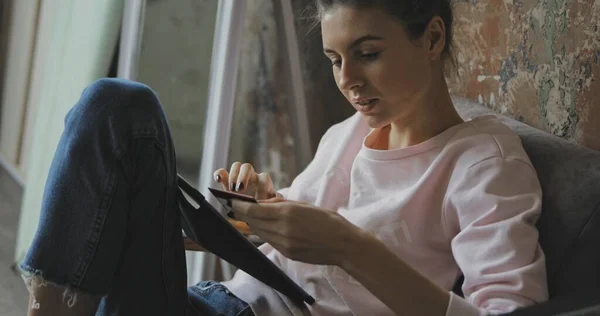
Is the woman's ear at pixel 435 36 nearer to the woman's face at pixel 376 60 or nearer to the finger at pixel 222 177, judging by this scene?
the woman's face at pixel 376 60

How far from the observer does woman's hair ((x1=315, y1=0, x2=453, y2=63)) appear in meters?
1.46

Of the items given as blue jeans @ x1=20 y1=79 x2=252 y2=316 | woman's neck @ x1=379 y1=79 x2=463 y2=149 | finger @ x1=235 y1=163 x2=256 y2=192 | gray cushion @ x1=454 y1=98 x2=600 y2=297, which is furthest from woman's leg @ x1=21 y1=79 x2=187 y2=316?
gray cushion @ x1=454 y1=98 x2=600 y2=297

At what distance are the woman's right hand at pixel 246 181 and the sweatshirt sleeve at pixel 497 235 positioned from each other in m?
0.43

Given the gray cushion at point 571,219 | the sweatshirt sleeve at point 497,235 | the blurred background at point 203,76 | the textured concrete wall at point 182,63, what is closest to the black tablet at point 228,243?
the sweatshirt sleeve at point 497,235

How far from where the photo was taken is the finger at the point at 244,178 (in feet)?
5.29

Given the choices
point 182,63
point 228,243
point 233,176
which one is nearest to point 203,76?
point 182,63

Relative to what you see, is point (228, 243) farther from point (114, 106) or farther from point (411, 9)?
point (411, 9)

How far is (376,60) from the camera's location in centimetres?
147

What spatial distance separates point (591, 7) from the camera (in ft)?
4.81

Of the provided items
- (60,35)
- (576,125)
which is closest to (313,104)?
(60,35)

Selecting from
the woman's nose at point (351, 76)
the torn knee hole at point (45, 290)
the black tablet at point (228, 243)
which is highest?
the woman's nose at point (351, 76)

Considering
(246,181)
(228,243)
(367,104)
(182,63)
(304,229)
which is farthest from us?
(182,63)

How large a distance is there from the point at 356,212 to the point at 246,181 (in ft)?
0.83

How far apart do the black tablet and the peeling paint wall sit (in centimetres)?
58
